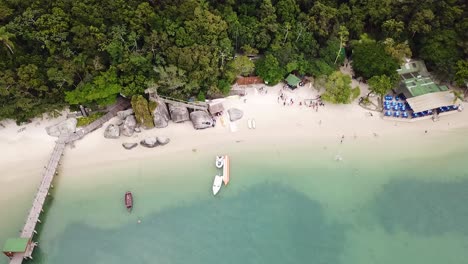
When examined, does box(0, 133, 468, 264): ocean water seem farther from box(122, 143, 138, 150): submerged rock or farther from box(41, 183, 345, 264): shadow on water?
box(122, 143, 138, 150): submerged rock

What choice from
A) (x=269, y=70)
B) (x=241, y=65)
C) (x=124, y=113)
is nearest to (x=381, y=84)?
(x=269, y=70)

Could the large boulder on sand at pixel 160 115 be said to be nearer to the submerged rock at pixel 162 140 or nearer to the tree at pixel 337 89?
the submerged rock at pixel 162 140

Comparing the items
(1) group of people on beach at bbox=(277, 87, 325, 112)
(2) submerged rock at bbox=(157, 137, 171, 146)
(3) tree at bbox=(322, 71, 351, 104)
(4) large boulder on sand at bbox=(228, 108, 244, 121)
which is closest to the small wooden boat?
(2) submerged rock at bbox=(157, 137, 171, 146)

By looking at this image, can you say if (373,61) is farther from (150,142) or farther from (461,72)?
(150,142)

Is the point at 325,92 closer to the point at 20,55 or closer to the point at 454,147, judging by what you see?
the point at 454,147

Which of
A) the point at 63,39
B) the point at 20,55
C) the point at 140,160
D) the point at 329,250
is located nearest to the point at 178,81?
the point at 140,160
